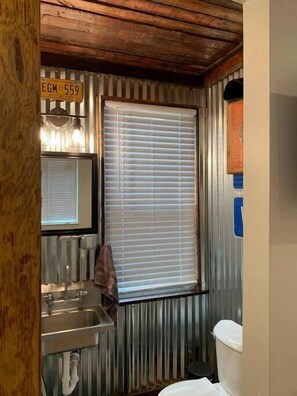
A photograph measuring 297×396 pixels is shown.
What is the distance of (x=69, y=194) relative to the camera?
2.36 m

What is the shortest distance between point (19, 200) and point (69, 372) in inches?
80.5

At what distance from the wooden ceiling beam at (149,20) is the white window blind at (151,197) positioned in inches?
29.1

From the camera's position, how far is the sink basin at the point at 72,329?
6.48 feet

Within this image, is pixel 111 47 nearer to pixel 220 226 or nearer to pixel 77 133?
pixel 77 133

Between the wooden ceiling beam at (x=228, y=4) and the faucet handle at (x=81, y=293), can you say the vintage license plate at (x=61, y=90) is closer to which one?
the wooden ceiling beam at (x=228, y=4)

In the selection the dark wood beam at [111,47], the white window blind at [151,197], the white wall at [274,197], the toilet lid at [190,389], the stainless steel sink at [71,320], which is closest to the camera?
the white wall at [274,197]

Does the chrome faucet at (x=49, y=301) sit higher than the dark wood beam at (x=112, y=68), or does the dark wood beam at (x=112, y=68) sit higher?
the dark wood beam at (x=112, y=68)

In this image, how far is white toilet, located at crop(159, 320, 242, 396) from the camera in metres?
1.86

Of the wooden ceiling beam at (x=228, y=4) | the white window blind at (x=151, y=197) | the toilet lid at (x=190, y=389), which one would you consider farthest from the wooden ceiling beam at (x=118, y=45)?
the toilet lid at (x=190, y=389)

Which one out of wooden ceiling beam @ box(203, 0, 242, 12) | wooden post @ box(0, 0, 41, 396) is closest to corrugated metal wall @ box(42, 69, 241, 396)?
wooden ceiling beam @ box(203, 0, 242, 12)

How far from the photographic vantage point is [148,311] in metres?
2.57

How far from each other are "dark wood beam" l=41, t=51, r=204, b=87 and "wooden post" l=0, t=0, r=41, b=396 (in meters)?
1.87

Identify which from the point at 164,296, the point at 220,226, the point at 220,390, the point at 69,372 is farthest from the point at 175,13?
the point at 69,372

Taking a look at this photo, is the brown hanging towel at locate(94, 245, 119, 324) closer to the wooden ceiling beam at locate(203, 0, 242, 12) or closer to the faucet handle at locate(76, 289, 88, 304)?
the faucet handle at locate(76, 289, 88, 304)
